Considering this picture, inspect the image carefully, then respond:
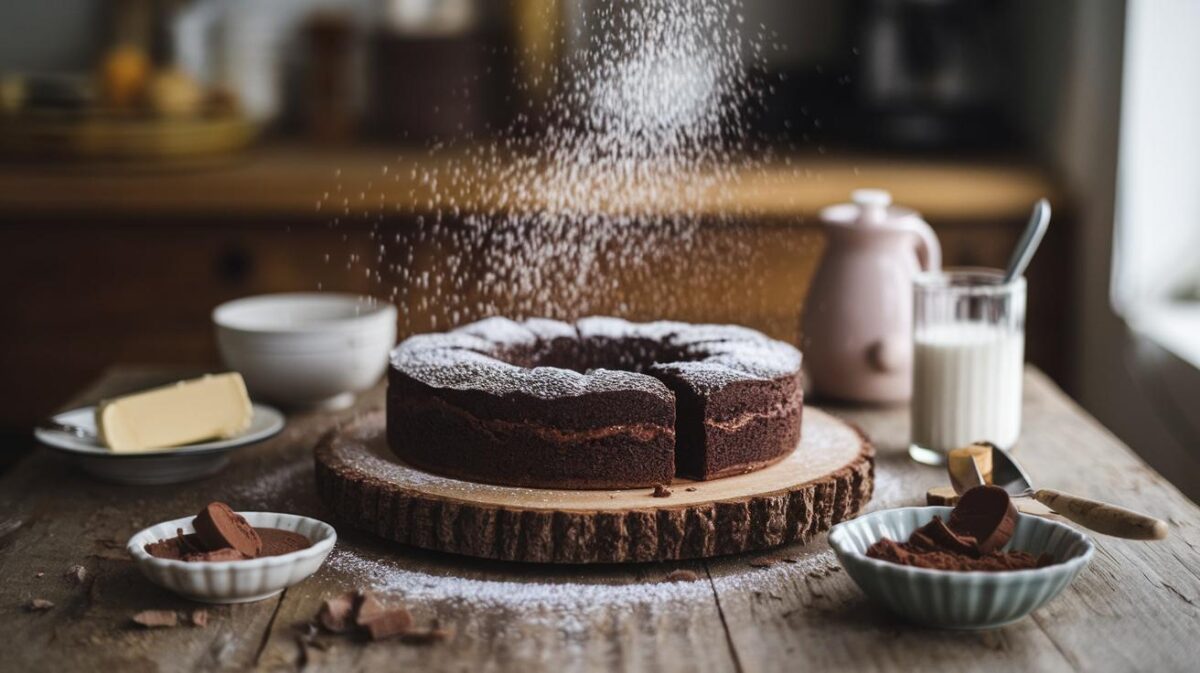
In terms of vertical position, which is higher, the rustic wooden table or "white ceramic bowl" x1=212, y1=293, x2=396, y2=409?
"white ceramic bowl" x1=212, y1=293, x2=396, y2=409

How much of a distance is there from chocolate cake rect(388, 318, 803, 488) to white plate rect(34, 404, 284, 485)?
8.0 inches

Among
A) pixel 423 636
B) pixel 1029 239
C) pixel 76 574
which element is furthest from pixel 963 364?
pixel 76 574

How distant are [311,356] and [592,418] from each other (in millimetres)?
607


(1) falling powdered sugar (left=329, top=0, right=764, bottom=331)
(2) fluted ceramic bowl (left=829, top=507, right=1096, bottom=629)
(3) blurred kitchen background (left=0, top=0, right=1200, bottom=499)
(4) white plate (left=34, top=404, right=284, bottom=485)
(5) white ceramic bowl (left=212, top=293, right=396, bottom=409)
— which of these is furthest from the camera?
(1) falling powdered sugar (left=329, top=0, right=764, bottom=331)

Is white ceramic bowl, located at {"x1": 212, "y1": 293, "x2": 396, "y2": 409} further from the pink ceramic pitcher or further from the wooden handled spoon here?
the wooden handled spoon

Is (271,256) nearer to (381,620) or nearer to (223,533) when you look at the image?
(223,533)

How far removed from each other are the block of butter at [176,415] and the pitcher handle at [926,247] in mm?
953

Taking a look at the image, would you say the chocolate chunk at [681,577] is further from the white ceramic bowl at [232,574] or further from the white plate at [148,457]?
the white plate at [148,457]

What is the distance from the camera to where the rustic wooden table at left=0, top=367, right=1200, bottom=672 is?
111 centimetres

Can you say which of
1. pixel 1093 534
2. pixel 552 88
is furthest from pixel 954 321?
pixel 552 88

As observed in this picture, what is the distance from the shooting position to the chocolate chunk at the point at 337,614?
116 cm

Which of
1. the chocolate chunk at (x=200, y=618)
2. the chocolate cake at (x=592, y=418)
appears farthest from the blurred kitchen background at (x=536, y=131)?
the chocolate chunk at (x=200, y=618)

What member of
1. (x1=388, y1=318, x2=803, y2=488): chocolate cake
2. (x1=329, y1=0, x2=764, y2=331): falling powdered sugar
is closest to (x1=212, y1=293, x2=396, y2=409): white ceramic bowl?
(x1=388, y1=318, x2=803, y2=488): chocolate cake

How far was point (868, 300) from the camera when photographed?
1902 millimetres
